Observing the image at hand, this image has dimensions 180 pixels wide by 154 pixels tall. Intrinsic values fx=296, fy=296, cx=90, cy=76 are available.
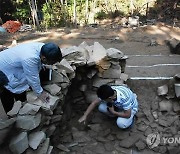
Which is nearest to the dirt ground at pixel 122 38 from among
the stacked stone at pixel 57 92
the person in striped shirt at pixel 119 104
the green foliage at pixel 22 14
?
the stacked stone at pixel 57 92

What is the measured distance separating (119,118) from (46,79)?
1.38 meters

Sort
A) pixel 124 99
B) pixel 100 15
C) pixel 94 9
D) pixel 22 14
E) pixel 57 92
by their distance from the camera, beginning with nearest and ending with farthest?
pixel 57 92 → pixel 124 99 → pixel 22 14 → pixel 100 15 → pixel 94 9

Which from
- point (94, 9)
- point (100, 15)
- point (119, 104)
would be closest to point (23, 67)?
point (119, 104)

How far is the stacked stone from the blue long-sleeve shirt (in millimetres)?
238

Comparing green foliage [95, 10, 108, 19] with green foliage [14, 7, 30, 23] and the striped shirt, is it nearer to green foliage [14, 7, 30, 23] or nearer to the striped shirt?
green foliage [14, 7, 30, 23]

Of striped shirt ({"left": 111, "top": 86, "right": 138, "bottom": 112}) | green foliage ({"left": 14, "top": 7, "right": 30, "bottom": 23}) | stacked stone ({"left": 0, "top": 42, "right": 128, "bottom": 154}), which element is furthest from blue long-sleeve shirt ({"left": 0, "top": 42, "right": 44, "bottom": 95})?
green foliage ({"left": 14, "top": 7, "right": 30, "bottom": 23})

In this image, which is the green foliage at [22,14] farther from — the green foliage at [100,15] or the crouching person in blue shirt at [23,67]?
the crouching person in blue shirt at [23,67]

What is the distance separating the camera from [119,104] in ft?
15.5

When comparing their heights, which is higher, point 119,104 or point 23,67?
point 23,67

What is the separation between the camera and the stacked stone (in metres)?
3.72

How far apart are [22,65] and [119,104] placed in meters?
1.71

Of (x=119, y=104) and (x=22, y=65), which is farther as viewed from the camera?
(x=119, y=104)

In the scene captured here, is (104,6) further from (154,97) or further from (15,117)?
(15,117)

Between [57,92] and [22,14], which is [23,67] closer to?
[57,92]
